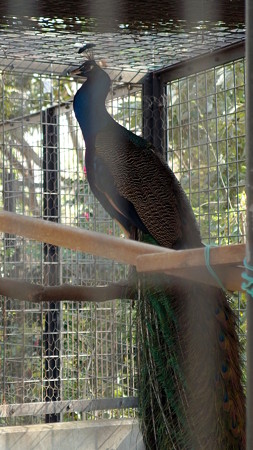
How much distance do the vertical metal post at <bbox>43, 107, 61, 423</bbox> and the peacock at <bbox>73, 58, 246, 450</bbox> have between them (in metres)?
0.25

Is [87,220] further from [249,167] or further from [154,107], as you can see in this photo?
[249,167]

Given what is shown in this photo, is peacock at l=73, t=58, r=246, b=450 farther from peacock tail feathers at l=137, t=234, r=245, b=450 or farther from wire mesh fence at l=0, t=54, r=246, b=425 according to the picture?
wire mesh fence at l=0, t=54, r=246, b=425

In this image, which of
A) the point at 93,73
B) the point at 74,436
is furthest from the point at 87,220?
the point at 74,436

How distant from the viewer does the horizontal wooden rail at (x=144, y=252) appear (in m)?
0.80

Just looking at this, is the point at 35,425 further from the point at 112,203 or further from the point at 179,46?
the point at 179,46

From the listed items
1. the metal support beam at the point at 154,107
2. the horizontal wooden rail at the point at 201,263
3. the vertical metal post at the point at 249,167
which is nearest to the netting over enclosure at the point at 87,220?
the metal support beam at the point at 154,107

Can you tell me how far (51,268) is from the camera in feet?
7.91

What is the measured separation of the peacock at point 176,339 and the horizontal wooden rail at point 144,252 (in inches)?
15.2

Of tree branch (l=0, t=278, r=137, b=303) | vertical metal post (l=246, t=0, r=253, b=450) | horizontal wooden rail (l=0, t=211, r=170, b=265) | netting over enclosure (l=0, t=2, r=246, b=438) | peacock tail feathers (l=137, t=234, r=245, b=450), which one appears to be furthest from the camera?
netting over enclosure (l=0, t=2, r=246, b=438)

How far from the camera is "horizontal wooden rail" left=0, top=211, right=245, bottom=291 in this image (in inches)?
31.4

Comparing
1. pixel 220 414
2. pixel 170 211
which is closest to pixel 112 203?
pixel 170 211

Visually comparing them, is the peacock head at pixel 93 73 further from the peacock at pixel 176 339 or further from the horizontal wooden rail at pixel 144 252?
the horizontal wooden rail at pixel 144 252

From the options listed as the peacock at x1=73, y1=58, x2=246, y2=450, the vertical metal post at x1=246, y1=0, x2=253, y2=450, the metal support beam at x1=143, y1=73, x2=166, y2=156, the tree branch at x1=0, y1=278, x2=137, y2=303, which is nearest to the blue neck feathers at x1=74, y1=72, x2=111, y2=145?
the metal support beam at x1=143, y1=73, x2=166, y2=156

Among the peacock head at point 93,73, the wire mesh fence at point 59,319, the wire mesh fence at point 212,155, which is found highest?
the peacock head at point 93,73
